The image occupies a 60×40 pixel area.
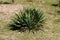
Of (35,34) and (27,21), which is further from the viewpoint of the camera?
(27,21)

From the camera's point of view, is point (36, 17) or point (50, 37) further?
point (36, 17)

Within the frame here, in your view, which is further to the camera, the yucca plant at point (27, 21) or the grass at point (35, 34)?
the yucca plant at point (27, 21)

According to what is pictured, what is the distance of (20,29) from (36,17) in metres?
1.00

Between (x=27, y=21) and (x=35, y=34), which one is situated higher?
(x=27, y=21)

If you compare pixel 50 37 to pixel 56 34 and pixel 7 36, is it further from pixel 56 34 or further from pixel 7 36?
pixel 7 36

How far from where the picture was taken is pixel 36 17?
37.0 feet

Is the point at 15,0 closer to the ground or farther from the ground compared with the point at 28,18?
closer to the ground

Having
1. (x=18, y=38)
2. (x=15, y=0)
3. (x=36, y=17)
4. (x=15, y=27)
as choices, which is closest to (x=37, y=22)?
(x=36, y=17)

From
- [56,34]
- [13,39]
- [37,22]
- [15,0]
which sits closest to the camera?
[13,39]

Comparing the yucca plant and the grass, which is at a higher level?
the yucca plant

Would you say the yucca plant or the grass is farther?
the yucca plant

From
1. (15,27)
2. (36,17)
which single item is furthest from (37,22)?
(15,27)

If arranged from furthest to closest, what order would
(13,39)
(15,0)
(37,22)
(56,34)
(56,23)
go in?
(15,0) < (56,23) < (37,22) < (56,34) < (13,39)

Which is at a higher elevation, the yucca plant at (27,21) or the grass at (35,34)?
the yucca plant at (27,21)
